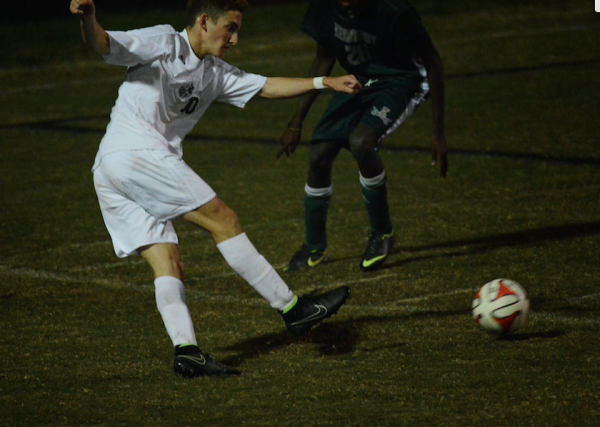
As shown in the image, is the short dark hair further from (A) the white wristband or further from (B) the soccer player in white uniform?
(A) the white wristband

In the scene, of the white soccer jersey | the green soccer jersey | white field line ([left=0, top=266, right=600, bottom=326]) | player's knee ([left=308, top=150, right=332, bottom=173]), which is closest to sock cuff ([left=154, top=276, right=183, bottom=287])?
the white soccer jersey

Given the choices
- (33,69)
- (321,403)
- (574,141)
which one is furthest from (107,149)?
(33,69)

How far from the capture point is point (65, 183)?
415 inches

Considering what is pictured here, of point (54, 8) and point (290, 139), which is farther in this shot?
point (54, 8)

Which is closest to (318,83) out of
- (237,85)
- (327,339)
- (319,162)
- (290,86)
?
(290,86)

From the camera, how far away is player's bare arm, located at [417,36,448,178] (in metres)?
6.71

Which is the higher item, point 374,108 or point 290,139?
point 374,108

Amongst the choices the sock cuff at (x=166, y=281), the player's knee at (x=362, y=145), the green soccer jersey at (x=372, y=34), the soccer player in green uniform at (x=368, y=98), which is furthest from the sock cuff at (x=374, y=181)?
the sock cuff at (x=166, y=281)

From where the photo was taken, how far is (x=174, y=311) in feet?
15.7

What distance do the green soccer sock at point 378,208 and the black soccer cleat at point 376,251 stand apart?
0.16 ft

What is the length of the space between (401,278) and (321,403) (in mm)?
2383

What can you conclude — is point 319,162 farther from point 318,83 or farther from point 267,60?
point 267,60

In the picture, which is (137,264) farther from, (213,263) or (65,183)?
(65,183)

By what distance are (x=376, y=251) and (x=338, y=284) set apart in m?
0.50
